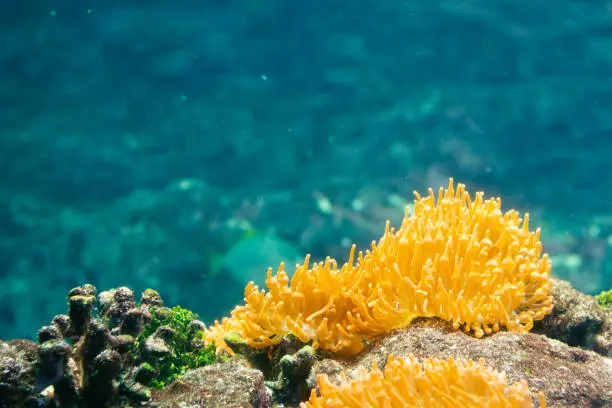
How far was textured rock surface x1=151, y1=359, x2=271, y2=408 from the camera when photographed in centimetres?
221

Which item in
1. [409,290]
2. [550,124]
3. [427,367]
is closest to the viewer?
[427,367]

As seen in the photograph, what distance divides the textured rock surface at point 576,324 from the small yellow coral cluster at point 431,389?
59.8 inches

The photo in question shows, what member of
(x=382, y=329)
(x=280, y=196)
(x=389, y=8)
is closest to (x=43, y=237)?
(x=280, y=196)

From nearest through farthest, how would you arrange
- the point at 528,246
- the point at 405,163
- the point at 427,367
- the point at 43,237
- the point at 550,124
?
1. the point at 427,367
2. the point at 528,246
3. the point at 550,124
4. the point at 405,163
5. the point at 43,237

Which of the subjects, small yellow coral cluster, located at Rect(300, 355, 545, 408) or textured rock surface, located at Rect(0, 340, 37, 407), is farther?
textured rock surface, located at Rect(0, 340, 37, 407)

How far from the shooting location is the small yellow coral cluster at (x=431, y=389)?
1755mm

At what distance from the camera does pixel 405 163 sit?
33.3 ft

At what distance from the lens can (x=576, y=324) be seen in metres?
3.09

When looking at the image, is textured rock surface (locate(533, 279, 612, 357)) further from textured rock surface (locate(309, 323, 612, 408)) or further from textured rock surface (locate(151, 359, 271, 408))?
textured rock surface (locate(151, 359, 271, 408))

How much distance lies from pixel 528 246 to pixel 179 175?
27.3 ft

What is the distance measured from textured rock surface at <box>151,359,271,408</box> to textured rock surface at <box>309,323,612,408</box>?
307 mm

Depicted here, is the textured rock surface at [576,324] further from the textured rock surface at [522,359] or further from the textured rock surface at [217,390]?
the textured rock surface at [217,390]

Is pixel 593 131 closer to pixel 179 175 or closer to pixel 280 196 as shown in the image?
pixel 280 196

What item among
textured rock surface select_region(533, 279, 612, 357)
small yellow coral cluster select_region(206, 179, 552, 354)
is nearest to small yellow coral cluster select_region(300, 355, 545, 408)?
small yellow coral cluster select_region(206, 179, 552, 354)
